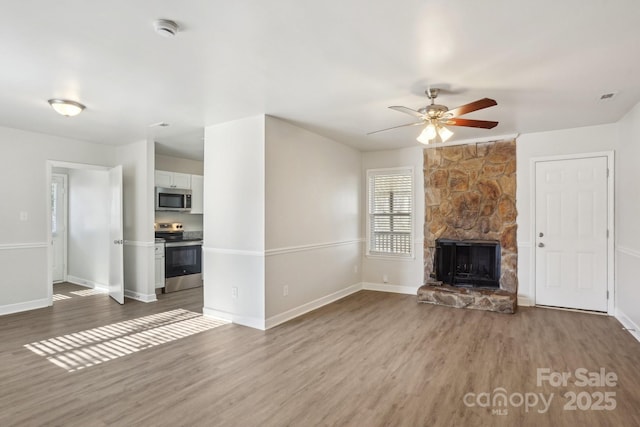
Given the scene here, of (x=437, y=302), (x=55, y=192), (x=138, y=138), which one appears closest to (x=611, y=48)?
(x=437, y=302)

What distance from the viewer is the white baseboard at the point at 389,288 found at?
A: 5836 millimetres

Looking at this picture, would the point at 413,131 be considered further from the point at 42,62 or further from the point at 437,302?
the point at 42,62

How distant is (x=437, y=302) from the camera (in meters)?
5.05

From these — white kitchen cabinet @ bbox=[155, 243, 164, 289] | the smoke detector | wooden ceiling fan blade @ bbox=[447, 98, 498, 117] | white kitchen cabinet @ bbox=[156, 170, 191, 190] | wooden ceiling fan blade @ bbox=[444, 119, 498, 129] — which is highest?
the smoke detector

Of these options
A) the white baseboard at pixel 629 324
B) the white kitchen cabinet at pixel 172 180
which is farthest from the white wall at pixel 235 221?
the white baseboard at pixel 629 324

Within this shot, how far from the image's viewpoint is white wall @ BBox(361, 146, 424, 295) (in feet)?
19.1

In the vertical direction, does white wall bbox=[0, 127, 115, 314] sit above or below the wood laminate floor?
above

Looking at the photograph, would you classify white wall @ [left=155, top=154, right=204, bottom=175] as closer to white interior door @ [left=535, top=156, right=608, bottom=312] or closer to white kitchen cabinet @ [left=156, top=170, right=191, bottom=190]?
white kitchen cabinet @ [left=156, top=170, right=191, bottom=190]

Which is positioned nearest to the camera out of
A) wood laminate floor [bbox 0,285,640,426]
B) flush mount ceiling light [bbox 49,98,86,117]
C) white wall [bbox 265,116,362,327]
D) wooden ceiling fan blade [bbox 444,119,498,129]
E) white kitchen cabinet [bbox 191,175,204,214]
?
wood laminate floor [bbox 0,285,640,426]

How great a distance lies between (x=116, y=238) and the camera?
213 inches

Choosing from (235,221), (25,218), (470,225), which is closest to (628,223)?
(470,225)

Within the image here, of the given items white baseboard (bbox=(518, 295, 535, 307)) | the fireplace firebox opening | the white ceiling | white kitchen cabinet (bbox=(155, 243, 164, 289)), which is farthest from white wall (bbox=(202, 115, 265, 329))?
white baseboard (bbox=(518, 295, 535, 307))

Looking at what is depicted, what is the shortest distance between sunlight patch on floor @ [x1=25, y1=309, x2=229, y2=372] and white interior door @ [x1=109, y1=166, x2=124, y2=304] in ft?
3.81

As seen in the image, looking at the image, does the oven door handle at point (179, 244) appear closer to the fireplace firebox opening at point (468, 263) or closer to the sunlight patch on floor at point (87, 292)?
the sunlight patch on floor at point (87, 292)
